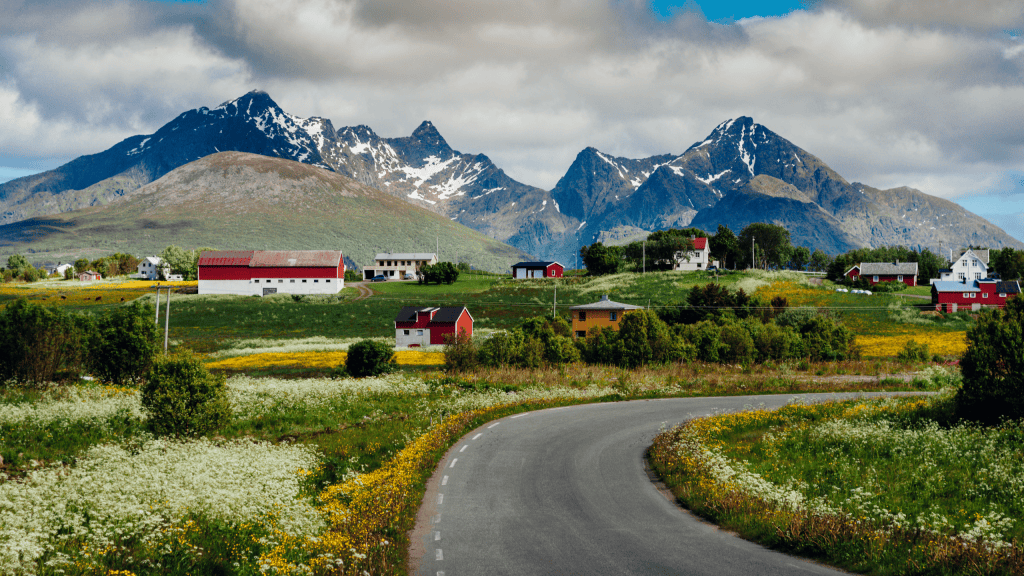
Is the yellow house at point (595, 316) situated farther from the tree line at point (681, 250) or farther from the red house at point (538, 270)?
the red house at point (538, 270)

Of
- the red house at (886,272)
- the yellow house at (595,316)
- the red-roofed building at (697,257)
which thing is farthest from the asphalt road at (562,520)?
the red-roofed building at (697,257)

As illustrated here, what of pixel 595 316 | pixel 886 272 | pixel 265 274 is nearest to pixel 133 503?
pixel 595 316

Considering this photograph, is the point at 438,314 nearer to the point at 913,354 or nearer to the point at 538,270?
the point at 913,354

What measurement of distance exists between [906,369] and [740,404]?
2239 centimetres

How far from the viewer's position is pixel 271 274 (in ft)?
433

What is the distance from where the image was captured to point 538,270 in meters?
175

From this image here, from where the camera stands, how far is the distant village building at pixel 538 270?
172 metres

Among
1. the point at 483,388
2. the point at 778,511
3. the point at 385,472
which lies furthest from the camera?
the point at 483,388

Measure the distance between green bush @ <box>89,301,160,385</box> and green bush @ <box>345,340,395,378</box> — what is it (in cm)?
1442

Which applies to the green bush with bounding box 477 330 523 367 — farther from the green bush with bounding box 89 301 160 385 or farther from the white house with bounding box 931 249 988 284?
the white house with bounding box 931 249 988 284

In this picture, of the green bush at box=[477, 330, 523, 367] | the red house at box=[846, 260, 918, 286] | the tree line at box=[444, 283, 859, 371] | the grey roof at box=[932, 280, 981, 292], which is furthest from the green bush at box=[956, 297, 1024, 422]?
the red house at box=[846, 260, 918, 286]

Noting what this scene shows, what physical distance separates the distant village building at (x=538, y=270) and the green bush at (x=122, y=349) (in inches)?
5377

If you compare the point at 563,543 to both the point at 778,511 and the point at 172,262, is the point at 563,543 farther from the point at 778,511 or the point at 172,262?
the point at 172,262

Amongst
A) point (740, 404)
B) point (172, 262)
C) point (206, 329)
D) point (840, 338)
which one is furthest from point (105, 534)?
point (172, 262)
